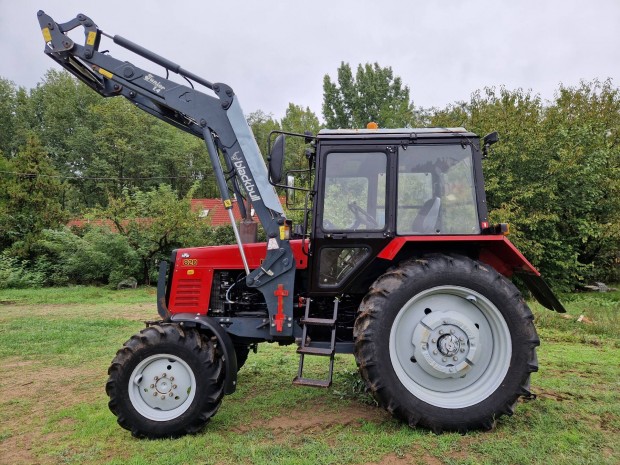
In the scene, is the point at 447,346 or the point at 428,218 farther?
the point at 428,218

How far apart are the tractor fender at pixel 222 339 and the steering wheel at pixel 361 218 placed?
1.49m

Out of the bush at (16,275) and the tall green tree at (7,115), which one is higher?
the tall green tree at (7,115)

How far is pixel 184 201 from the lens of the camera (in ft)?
60.8

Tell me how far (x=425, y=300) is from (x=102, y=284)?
16.7 m

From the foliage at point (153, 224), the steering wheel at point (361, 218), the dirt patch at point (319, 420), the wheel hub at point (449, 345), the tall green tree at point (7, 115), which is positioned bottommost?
the dirt patch at point (319, 420)

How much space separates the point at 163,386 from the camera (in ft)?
12.8

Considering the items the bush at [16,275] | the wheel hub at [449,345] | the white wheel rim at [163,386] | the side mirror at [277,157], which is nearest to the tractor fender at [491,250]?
the wheel hub at [449,345]

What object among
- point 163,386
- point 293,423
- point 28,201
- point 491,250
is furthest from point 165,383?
point 28,201

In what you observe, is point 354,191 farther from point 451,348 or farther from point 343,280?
point 451,348

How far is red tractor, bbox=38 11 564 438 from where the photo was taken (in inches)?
149

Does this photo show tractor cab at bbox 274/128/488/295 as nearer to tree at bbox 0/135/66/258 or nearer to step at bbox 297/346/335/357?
step at bbox 297/346/335/357

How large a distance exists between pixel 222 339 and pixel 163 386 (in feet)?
Result: 2.00

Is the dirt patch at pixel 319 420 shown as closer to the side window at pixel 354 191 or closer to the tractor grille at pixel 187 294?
the tractor grille at pixel 187 294

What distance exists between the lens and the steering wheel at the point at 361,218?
4143 millimetres
